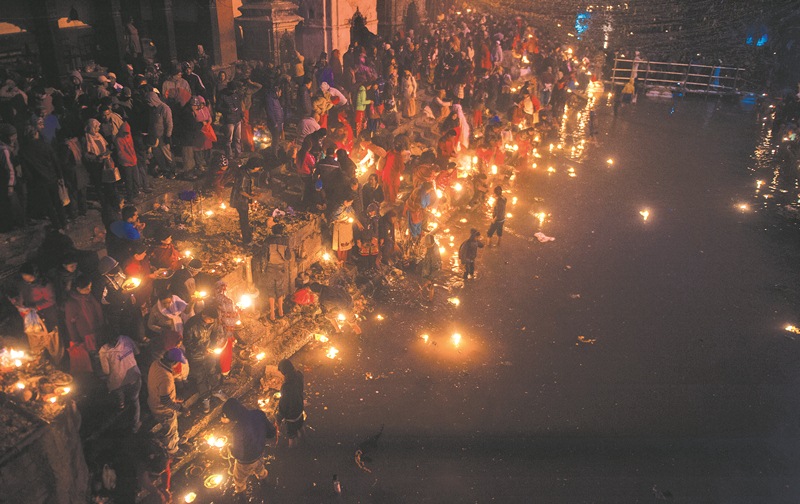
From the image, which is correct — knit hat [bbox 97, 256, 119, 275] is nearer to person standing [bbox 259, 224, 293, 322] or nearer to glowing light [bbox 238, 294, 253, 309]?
glowing light [bbox 238, 294, 253, 309]

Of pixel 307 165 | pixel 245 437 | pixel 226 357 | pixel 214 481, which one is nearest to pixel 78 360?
pixel 226 357

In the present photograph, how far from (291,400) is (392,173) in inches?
264

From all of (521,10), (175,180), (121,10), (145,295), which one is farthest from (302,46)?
(521,10)

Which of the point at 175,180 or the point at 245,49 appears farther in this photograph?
the point at 245,49

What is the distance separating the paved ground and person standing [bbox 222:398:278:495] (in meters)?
0.35

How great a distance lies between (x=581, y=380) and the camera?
29.3 feet

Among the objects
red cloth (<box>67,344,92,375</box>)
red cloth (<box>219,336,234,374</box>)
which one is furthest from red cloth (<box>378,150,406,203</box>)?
Answer: red cloth (<box>67,344,92,375</box>)

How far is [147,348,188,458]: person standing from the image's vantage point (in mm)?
6766

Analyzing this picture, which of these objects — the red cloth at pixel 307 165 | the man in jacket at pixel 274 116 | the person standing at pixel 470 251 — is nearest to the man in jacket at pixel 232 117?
the man in jacket at pixel 274 116

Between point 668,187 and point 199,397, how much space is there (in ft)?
46.8

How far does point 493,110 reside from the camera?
805 inches

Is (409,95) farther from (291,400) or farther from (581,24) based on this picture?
(581,24)

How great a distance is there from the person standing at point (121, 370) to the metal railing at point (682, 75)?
27.2 metres

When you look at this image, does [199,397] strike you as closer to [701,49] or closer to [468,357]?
[468,357]
